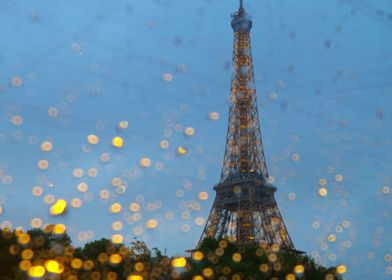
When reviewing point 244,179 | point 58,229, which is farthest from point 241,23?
point 58,229

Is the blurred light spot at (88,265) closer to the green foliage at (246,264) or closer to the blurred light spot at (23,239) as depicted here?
the blurred light spot at (23,239)

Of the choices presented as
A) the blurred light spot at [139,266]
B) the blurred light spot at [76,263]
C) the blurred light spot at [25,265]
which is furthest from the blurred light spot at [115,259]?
the blurred light spot at [25,265]

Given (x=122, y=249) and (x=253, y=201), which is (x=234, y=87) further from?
(x=122, y=249)

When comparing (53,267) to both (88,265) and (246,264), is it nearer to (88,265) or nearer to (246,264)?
(88,265)

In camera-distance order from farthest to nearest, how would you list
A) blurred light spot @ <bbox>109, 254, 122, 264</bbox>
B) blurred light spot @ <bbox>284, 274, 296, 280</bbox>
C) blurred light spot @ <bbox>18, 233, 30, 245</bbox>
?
blurred light spot @ <bbox>18, 233, 30, 245</bbox>
blurred light spot @ <bbox>109, 254, 122, 264</bbox>
blurred light spot @ <bbox>284, 274, 296, 280</bbox>

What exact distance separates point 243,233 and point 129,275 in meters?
32.8

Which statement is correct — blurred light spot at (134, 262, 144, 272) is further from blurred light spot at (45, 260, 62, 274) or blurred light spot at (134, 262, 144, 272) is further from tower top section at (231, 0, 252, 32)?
tower top section at (231, 0, 252, 32)

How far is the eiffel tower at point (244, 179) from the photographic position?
7681cm

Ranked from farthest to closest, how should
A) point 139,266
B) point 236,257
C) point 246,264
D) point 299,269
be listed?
point 299,269 < point 236,257 < point 139,266 < point 246,264

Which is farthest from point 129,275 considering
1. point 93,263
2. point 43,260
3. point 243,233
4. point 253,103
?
point 253,103

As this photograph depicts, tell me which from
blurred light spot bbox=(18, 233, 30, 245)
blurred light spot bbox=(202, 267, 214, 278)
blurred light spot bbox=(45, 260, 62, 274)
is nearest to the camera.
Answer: blurred light spot bbox=(45, 260, 62, 274)

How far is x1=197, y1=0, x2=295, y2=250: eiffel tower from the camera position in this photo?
76812 mm

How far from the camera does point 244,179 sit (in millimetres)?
79188

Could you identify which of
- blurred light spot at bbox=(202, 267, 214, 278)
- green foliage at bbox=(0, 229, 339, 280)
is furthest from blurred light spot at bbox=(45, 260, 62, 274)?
Result: blurred light spot at bbox=(202, 267, 214, 278)
